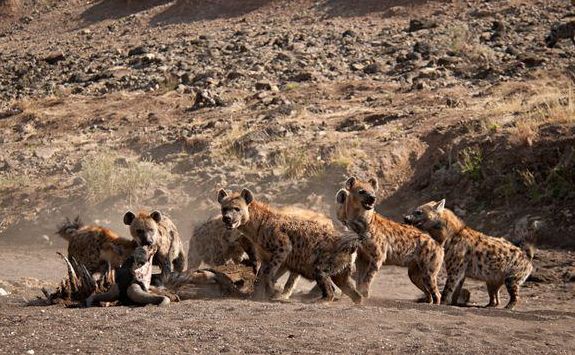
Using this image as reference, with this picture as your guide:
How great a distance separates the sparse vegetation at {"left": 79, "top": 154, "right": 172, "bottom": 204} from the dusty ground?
31mm

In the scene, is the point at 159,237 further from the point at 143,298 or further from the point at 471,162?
the point at 471,162

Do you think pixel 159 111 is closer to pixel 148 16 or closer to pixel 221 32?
pixel 221 32

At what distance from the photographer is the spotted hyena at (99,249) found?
11.1m

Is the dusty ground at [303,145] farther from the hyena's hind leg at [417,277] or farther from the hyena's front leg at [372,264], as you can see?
the hyena's hind leg at [417,277]

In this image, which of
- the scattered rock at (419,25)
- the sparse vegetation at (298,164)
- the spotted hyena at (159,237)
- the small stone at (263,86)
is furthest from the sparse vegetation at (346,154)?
the scattered rock at (419,25)

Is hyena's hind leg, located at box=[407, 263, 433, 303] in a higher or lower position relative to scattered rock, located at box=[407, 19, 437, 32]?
lower

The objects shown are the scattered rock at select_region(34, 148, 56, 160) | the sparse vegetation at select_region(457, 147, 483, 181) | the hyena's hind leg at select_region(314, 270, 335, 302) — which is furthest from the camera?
the scattered rock at select_region(34, 148, 56, 160)

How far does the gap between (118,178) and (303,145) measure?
2741mm

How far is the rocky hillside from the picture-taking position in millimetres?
15844

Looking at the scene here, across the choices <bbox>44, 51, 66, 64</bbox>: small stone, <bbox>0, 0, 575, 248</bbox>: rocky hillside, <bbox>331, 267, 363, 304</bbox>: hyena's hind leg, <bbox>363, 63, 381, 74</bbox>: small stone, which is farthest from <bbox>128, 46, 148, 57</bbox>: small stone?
<bbox>331, 267, 363, 304</bbox>: hyena's hind leg

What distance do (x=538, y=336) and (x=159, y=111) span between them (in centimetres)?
1225

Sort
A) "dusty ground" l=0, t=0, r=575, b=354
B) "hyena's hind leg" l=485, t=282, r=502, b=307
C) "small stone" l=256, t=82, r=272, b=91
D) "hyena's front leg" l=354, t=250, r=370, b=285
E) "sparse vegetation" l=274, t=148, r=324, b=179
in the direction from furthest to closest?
"small stone" l=256, t=82, r=272, b=91 < "sparse vegetation" l=274, t=148, r=324, b=179 < "hyena's hind leg" l=485, t=282, r=502, b=307 < "hyena's front leg" l=354, t=250, r=370, b=285 < "dusty ground" l=0, t=0, r=575, b=354

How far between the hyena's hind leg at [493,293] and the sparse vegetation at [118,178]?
6829 millimetres

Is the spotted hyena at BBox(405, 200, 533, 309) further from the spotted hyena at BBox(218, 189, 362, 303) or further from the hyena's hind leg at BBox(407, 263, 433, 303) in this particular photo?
the spotted hyena at BBox(218, 189, 362, 303)
